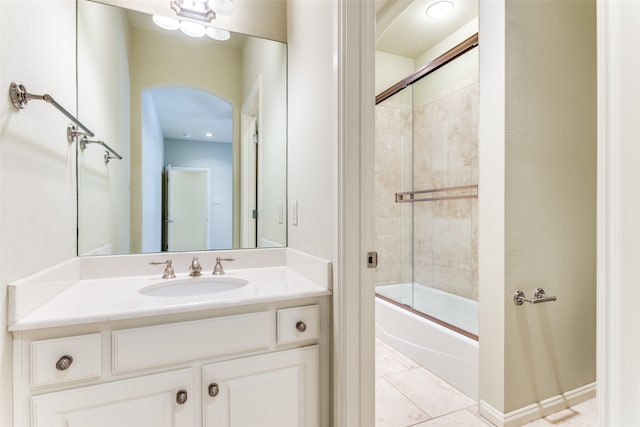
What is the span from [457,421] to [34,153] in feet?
6.91

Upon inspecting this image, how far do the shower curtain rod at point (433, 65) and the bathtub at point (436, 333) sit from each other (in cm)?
194

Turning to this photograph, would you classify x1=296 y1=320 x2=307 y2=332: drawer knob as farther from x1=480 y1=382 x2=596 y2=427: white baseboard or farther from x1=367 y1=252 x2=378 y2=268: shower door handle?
x1=480 y1=382 x2=596 y2=427: white baseboard

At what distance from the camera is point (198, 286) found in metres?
1.41

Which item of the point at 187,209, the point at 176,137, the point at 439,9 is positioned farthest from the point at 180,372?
the point at 439,9

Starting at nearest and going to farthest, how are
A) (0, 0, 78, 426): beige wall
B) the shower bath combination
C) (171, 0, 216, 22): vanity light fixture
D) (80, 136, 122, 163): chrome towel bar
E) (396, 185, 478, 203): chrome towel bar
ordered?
1. (0, 0, 78, 426): beige wall
2. (80, 136, 122, 163): chrome towel bar
3. (171, 0, 216, 22): vanity light fixture
4. the shower bath combination
5. (396, 185, 478, 203): chrome towel bar

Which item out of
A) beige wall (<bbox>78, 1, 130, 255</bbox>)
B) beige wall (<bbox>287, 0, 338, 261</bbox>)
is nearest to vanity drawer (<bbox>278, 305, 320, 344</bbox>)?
beige wall (<bbox>287, 0, 338, 261</bbox>)

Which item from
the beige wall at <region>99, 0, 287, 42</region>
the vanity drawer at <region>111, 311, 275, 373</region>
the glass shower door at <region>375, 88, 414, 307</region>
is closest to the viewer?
the vanity drawer at <region>111, 311, 275, 373</region>

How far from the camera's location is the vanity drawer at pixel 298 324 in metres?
1.14

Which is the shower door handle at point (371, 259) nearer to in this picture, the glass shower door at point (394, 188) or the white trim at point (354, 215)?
the white trim at point (354, 215)

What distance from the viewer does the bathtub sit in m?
1.81

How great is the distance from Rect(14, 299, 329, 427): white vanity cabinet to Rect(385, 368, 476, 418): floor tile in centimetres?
81

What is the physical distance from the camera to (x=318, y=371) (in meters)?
1.20
